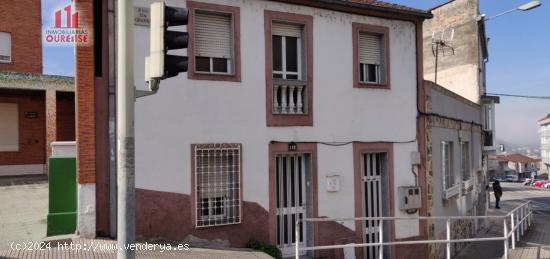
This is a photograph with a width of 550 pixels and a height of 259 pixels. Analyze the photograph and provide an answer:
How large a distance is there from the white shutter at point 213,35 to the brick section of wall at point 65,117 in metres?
11.3

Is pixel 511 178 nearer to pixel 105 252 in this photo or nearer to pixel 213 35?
pixel 213 35

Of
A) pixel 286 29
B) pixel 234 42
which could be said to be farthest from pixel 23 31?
pixel 286 29

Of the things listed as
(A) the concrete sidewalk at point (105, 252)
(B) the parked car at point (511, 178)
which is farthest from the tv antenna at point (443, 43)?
(B) the parked car at point (511, 178)

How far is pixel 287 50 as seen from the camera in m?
9.55

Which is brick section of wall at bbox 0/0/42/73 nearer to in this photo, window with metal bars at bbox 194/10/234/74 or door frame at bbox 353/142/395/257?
window with metal bars at bbox 194/10/234/74

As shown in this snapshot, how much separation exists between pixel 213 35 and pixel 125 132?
4.95m

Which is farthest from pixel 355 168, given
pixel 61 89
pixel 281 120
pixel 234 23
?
pixel 61 89

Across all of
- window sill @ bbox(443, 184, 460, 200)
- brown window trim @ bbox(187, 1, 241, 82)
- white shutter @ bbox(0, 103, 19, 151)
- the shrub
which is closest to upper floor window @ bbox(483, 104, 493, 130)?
window sill @ bbox(443, 184, 460, 200)

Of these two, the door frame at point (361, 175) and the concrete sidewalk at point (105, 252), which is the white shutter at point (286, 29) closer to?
the door frame at point (361, 175)

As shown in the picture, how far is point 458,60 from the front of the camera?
20.0 meters

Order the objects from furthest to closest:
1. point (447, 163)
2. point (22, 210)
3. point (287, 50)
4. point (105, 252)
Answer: point (447, 163)
point (22, 210)
point (287, 50)
point (105, 252)

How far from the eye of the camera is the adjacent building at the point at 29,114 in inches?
640

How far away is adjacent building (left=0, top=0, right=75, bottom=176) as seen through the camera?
640 inches

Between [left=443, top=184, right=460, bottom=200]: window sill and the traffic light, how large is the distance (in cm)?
1006
